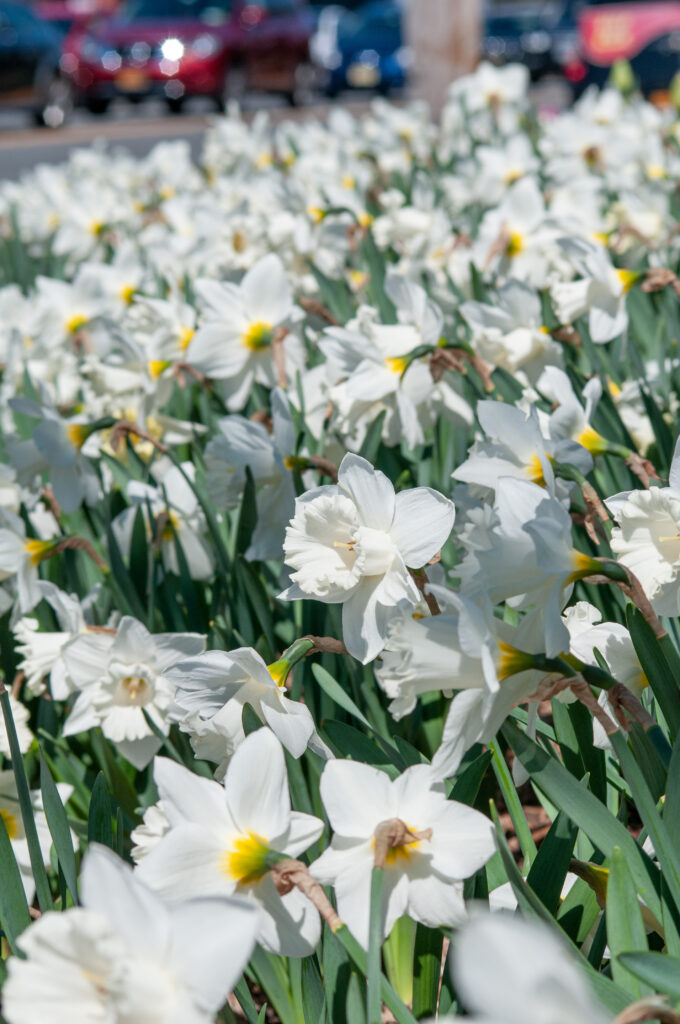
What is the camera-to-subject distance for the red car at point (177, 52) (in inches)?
596

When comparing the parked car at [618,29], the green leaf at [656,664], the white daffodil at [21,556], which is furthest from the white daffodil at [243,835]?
the parked car at [618,29]

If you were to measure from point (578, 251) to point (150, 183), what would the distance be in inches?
143

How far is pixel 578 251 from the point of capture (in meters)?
1.88

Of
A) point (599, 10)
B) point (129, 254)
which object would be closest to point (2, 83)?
point (599, 10)

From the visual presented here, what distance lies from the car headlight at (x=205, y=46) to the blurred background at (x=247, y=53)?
20mm

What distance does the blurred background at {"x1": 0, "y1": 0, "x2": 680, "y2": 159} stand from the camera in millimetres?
10628

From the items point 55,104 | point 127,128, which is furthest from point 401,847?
point 55,104

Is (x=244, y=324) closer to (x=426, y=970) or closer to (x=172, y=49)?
(x=426, y=970)

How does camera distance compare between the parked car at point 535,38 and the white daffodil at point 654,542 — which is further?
the parked car at point 535,38

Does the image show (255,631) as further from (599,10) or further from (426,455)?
(599,10)

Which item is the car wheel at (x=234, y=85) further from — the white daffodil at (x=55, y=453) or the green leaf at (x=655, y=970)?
the green leaf at (x=655, y=970)

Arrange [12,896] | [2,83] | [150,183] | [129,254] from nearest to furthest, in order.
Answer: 1. [12,896]
2. [129,254]
3. [150,183]
4. [2,83]

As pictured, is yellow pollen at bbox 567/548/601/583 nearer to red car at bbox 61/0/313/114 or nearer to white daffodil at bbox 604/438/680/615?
white daffodil at bbox 604/438/680/615

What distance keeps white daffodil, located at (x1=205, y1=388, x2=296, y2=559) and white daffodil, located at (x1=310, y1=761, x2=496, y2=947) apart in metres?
0.59
